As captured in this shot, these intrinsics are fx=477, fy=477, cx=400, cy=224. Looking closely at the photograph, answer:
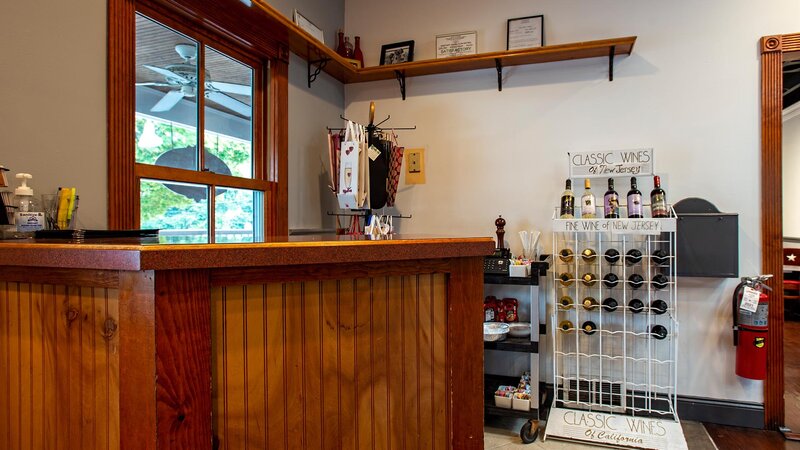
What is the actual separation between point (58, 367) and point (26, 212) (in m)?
0.64

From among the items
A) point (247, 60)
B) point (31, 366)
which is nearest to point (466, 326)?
point (31, 366)

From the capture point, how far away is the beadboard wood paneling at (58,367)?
80cm

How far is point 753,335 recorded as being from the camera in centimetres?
258

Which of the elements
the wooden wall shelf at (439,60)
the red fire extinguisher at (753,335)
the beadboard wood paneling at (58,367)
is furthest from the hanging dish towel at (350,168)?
the red fire extinguisher at (753,335)

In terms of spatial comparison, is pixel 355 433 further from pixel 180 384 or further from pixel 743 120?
pixel 743 120

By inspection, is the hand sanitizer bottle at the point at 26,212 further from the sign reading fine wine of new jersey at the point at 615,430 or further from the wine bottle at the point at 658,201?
the wine bottle at the point at 658,201

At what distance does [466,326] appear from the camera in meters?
1.08

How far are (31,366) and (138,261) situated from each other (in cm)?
41

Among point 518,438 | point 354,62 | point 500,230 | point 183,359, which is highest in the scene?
point 354,62

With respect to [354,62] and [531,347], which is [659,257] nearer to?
[531,347]

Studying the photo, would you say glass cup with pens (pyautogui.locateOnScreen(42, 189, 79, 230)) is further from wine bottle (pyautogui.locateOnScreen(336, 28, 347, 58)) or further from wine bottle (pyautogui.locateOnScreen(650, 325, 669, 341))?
wine bottle (pyautogui.locateOnScreen(650, 325, 669, 341))

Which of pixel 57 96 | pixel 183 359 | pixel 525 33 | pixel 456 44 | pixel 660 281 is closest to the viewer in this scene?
pixel 183 359

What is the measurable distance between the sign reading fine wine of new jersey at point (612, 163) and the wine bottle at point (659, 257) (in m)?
0.47

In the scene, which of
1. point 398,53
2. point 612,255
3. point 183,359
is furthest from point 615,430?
point 398,53
